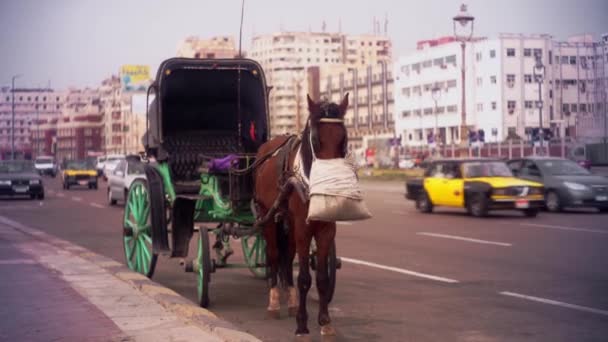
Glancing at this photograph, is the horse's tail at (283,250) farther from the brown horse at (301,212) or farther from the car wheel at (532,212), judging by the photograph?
the car wheel at (532,212)

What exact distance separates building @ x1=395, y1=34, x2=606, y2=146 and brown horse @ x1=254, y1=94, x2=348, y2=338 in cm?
6402

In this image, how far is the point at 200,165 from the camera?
11711 millimetres

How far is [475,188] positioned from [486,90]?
3196 inches

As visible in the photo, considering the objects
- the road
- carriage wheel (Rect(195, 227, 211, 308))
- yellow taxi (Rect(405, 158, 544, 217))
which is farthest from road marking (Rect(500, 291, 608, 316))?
yellow taxi (Rect(405, 158, 544, 217))

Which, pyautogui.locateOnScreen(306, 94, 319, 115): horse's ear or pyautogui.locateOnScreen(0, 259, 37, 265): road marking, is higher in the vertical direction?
pyautogui.locateOnScreen(306, 94, 319, 115): horse's ear

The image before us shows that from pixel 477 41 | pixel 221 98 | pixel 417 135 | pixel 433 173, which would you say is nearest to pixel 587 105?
pixel 433 173

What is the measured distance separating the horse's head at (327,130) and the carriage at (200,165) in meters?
2.07

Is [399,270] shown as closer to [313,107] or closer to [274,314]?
[274,314]

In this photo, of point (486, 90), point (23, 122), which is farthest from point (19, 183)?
point (23, 122)

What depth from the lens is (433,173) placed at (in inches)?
1006

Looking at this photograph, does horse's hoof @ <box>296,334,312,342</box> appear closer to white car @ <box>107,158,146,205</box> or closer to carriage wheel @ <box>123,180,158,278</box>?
carriage wheel @ <box>123,180,158,278</box>

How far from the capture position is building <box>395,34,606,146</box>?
8869cm

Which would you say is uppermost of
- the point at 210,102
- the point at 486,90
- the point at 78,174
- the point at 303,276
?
the point at 486,90

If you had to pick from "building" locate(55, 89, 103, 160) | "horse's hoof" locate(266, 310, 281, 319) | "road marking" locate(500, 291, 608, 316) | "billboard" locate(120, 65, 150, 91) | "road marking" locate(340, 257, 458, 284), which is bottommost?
"road marking" locate(340, 257, 458, 284)
